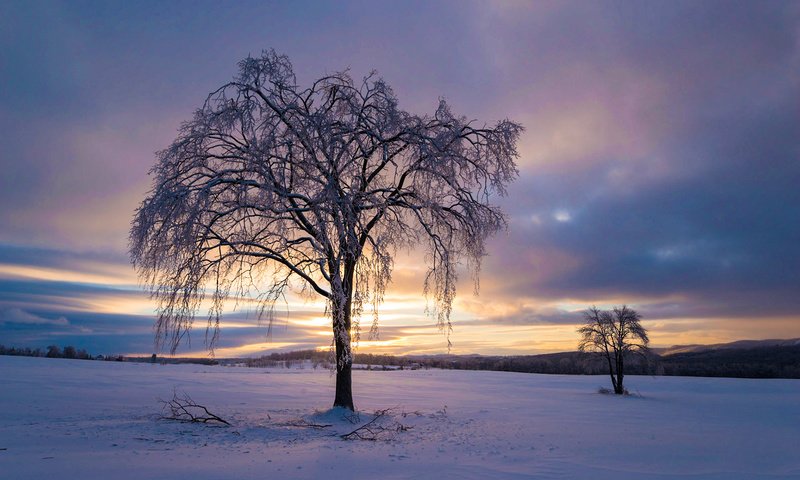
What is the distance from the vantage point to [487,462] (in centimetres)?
926

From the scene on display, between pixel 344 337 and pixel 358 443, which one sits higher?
pixel 344 337

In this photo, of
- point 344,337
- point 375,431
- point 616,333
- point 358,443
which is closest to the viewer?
point 358,443

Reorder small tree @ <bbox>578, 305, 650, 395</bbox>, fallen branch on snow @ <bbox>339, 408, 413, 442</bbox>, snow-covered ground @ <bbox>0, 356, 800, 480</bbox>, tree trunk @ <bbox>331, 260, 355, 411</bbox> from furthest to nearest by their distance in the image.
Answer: small tree @ <bbox>578, 305, 650, 395</bbox> < tree trunk @ <bbox>331, 260, 355, 411</bbox> < fallen branch on snow @ <bbox>339, 408, 413, 442</bbox> < snow-covered ground @ <bbox>0, 356, 800, 480</bbox>

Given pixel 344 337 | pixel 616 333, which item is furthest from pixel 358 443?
pixel 616 333

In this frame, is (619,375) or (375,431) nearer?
(375,431)

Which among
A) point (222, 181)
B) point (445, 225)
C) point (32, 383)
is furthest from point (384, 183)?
point (32, 383)

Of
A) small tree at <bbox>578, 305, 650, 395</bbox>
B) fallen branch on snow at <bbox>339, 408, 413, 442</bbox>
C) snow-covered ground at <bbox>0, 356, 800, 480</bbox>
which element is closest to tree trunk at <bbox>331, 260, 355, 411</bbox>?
snow-covered ground at <bbox>0, 356, 800, 480</bbox>

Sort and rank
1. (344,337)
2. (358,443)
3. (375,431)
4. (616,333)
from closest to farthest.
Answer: (358,443)
(344,337)
(375,431)
(616,333)

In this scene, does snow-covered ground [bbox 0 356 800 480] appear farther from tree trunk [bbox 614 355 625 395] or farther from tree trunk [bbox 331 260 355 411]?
tree trunk [bbox 614 355 625 395]

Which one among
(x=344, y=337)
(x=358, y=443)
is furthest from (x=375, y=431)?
(x=344, y=337)

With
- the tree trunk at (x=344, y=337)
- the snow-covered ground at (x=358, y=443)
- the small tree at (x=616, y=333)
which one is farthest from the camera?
the small tree at (x=616, y=333)

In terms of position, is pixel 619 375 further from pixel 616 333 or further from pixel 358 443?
pixel 358 443

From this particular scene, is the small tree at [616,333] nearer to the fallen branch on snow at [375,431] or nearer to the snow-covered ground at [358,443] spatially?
the snow-covered ground at [358,443]

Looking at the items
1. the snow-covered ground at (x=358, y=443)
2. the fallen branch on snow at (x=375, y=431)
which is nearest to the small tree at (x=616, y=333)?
the snow-covered ground at (x=358, y=443)
